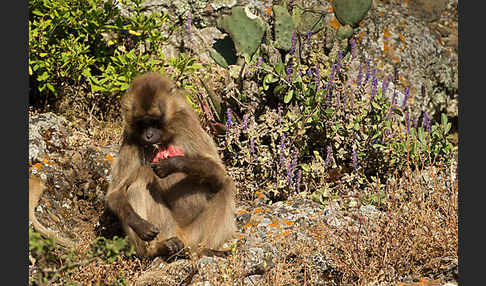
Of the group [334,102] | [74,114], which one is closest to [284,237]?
[334,102]

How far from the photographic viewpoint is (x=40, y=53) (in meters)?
→ 6.59

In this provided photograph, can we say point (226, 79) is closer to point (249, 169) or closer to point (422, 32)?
point (249, 169)

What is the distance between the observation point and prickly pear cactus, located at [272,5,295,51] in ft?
22.6

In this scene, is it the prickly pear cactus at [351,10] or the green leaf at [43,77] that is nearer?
the green leaf at [43,77]

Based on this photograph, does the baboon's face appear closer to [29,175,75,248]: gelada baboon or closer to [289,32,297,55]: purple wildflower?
[29,175,75,248]: gelada baboon

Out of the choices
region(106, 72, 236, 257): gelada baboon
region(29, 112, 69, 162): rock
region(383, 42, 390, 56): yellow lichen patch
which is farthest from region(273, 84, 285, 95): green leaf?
region(383, 42, 390, 56): yellow lichen patch

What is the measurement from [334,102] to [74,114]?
130 inches

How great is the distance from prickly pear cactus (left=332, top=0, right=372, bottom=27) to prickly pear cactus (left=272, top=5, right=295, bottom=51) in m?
0.65

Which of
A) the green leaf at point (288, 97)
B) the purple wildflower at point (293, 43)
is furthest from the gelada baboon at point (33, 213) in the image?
the purple wildflower at point (293, 43)

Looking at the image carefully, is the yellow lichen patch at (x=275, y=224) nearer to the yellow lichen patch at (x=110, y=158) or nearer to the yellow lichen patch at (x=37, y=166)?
the yellow lichen patch at (x=110, y=158)

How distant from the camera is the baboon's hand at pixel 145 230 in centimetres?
511

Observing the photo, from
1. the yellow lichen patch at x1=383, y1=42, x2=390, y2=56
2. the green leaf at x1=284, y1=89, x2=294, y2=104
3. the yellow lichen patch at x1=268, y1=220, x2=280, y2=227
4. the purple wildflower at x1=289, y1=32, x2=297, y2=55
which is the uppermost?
the purple wildflower at x1=289, y1=32, x2=297, y2=55

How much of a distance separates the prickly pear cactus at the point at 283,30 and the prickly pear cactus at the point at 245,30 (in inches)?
7.6

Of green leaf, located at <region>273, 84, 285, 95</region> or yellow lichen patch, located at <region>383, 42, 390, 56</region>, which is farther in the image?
yellow lichen patch, located at <region>383, 42, 390, 56</region>
